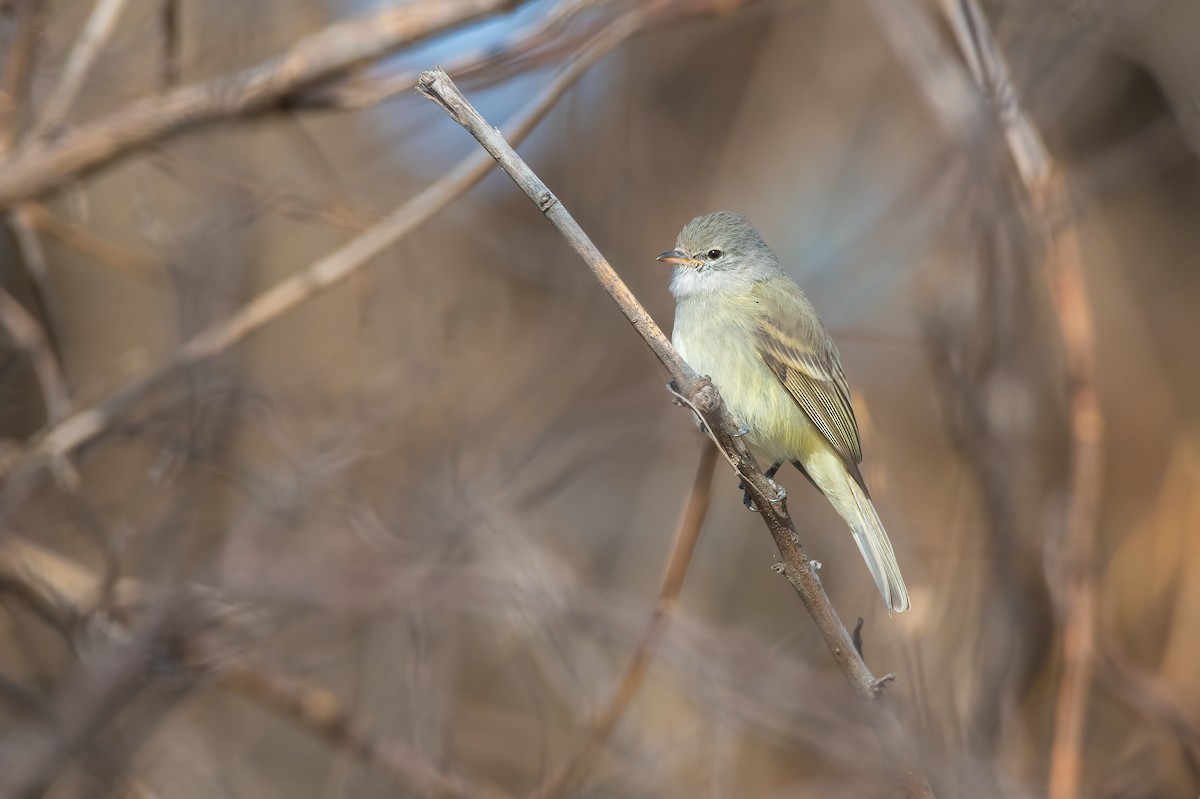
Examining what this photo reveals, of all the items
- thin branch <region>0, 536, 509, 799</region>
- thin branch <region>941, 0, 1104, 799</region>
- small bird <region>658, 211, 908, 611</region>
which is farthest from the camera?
small bird <region>658, 211, 908, 611</region>

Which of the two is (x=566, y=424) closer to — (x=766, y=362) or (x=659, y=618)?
(x=766, y=362)

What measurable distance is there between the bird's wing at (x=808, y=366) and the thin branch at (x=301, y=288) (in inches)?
50.5

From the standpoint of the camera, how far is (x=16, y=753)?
311 cm

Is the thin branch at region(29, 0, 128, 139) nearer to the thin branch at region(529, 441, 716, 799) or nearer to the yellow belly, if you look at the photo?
the yellow belly

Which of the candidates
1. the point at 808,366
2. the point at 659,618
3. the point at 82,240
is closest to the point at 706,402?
the point at 659,618

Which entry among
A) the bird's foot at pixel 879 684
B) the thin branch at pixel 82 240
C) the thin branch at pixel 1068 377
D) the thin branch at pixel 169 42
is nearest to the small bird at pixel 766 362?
the thin branch at pixel 1068 377

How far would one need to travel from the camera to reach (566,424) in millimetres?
5008

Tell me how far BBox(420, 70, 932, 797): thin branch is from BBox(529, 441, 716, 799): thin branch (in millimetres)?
602

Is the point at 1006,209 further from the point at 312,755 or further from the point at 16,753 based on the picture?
the point at 312,755

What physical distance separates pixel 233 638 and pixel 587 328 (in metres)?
2.66

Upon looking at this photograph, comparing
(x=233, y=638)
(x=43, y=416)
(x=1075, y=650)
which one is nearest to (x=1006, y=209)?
(x=1075, y=650)

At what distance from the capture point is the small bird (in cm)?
412

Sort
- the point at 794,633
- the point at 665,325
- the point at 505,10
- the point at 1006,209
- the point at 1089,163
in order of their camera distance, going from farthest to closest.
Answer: the point at 1089,163 → the point at 665,325 → the point at 794,633 → the point at 505,10 → the point at 1006,209

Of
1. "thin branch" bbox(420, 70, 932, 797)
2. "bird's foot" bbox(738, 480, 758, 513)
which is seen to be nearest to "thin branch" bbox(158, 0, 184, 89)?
"thin branch" bbox(420, 70, 932, 797)
